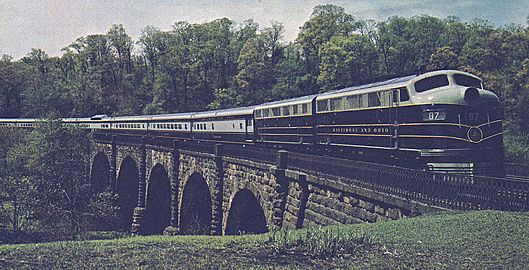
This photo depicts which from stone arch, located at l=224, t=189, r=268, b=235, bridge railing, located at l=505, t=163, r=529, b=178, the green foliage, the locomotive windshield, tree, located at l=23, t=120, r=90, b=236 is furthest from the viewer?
tree, located at l=23, t=120, r=90, b=236

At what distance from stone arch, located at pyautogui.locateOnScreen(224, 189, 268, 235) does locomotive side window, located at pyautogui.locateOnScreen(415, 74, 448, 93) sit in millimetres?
11501

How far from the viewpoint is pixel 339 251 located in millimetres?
9344

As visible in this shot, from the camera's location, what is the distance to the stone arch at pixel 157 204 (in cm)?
3959

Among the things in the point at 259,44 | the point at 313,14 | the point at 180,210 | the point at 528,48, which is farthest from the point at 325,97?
the point at 259,44

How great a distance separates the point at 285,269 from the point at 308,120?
1472 cm

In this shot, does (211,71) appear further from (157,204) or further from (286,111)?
(286,111)

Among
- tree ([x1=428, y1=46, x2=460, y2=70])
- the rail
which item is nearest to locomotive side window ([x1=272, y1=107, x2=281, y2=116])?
the rail

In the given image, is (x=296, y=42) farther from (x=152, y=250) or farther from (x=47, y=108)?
(x=152, y=250)

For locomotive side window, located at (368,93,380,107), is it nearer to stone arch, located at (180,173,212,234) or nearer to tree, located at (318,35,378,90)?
stone arch, located at (180,173,212,234)

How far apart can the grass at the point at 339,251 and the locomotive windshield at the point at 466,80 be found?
20.1 ft

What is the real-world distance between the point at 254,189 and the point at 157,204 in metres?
19.7

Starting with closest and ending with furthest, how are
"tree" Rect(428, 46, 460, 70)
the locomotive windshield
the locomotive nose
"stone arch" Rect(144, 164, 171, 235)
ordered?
the locomotive nose
the locomotive windshield
"stone arch" Rect(144, 164, 171, 235)
"tree" Rect(428, 46, 460, 70)

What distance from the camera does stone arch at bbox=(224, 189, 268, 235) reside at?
2539cm

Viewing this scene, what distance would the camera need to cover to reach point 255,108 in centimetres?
2867
